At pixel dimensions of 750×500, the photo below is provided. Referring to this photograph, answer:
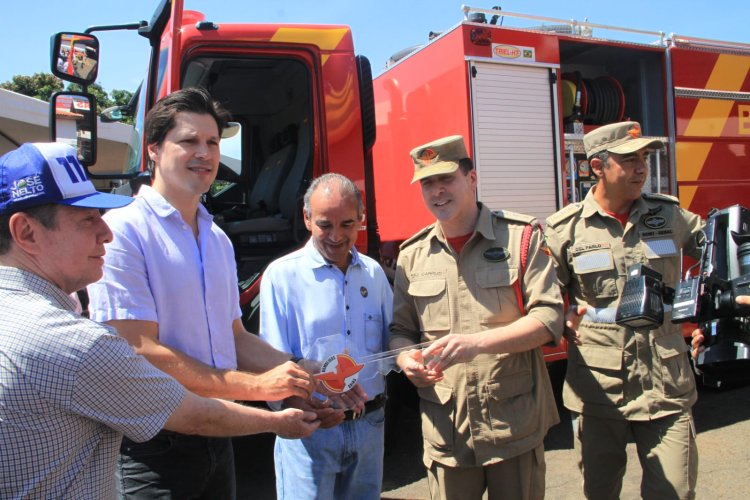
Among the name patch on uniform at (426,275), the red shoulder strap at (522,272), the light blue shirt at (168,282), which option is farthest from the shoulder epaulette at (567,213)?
the light blue shirt at (168,282)

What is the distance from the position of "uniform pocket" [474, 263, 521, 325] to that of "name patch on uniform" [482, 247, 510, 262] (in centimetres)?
2

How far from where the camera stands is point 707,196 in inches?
192

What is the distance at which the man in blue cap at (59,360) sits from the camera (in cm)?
112

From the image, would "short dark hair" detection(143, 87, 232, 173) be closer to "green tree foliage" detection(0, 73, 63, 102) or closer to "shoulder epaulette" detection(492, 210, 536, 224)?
"shoulder epaulette" detection(492, 210, 536, 224)

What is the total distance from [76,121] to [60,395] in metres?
2.40

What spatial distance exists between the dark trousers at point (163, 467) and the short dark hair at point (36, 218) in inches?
31.2

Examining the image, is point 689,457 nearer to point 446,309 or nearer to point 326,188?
point 446,309

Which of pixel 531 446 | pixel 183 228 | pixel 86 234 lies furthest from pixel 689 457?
pixel 86 234

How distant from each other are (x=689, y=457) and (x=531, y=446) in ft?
2.63

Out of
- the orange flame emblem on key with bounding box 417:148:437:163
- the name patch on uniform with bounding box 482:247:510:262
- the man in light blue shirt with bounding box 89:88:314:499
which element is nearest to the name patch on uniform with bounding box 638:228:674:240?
the name patch on uniform with bounding box 482:247:510:262

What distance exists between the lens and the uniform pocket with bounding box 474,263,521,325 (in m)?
2.21

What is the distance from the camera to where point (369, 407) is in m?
2.22

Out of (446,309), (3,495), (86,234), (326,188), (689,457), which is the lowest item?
(689,457)

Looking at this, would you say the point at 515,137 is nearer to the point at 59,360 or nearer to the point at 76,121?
the point at 76,121
